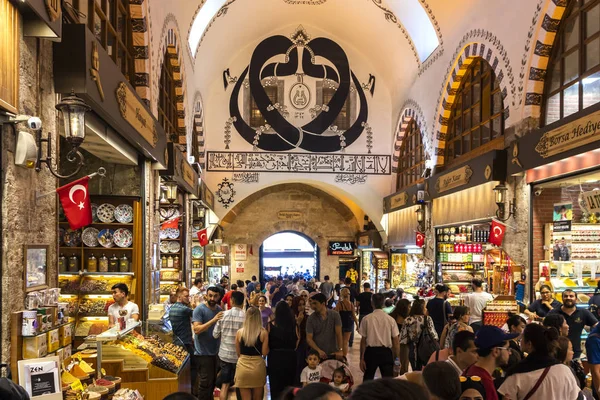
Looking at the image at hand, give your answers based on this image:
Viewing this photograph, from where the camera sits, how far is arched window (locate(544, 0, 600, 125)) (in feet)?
23.1

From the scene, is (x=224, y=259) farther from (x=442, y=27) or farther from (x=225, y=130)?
(x=442, y=27)

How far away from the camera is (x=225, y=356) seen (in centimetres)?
580

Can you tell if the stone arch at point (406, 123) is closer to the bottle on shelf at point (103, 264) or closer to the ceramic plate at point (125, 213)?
the ceramic plate at point (125, 213)

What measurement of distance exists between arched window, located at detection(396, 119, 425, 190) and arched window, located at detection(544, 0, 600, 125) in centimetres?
646

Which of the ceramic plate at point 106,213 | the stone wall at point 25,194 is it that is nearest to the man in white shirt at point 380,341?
the stone wall at point 25,194

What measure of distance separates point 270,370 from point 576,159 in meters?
4.27

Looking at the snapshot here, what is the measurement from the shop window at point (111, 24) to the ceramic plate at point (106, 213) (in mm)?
1658

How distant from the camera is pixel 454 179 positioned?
1077 cm

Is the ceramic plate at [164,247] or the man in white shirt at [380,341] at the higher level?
the ceramic plate at [164,247]

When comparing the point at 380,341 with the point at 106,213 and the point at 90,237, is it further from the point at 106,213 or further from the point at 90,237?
the point at 90,237

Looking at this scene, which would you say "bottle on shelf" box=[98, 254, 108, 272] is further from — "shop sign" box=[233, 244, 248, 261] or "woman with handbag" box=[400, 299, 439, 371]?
"shop sign" box=[233, 244, 248, 261]

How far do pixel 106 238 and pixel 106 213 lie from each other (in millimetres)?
317

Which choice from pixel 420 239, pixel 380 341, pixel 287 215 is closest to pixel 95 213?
pixel 380 341

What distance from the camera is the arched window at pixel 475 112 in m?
9.98
